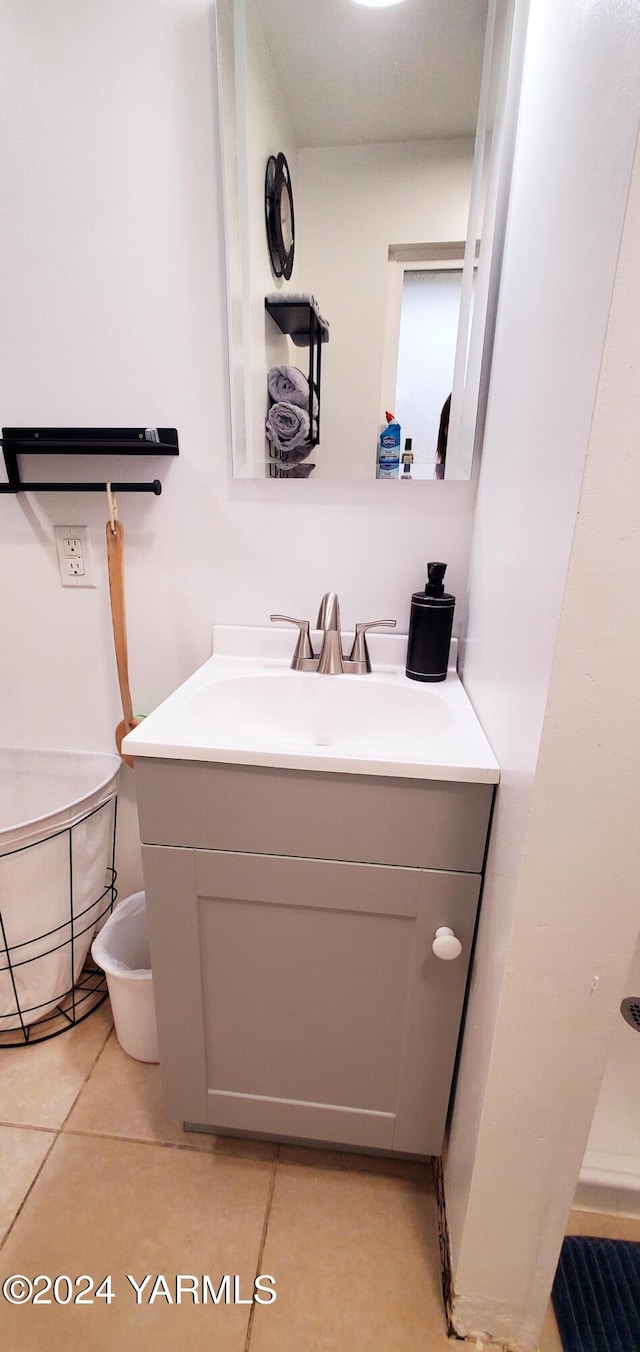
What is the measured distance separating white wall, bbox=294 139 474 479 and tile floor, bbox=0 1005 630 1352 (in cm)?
129

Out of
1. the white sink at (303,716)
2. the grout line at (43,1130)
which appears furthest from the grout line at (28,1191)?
the white sink at (303,716)

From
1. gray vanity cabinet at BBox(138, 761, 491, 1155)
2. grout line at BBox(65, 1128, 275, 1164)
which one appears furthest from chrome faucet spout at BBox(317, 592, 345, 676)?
grout line at BBox(65, 1128, 275, 1164)

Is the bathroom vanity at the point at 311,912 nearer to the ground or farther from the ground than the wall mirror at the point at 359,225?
nearer to the ground

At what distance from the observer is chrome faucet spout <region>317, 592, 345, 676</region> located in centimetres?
107

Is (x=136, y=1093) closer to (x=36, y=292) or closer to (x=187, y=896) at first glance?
(x=187, y=896)

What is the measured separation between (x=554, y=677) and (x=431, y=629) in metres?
0.51

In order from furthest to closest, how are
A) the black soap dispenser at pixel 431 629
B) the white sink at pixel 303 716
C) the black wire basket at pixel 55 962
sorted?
1. the black wire basket at pixel 55 962
2. the black soap dispenser at pixel 431 629
3. the white sink at pixel 303 716

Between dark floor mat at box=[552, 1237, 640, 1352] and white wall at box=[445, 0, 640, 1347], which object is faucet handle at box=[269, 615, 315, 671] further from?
dark floor mat at box=[552, 1237, 640, 1352]

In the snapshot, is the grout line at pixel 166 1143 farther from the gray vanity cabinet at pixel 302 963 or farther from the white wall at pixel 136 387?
the white wall at pixel 136 387

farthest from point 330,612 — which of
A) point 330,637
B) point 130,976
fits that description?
point 130,976

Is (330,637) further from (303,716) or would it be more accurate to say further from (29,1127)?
(29,1127)

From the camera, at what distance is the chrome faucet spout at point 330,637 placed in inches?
42.1

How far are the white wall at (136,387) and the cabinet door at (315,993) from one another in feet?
1.76

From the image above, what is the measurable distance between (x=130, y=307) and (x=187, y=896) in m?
1.01
